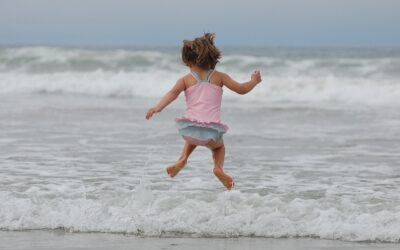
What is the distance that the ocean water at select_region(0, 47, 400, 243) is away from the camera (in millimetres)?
6074

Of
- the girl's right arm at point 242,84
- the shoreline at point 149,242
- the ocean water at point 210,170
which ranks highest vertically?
the girl's right arm at point 242,84

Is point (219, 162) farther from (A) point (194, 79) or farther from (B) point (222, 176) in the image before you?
(A) point (194, 79)

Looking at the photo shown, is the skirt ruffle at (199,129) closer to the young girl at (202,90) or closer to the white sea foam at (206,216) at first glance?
the young girl at (202,90)

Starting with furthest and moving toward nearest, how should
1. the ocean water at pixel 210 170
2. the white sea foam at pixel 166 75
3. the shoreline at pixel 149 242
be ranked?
the white sea foam at pixel 166 75, the ocean water at pixel 210 170, the shoreline at pixel 149 242

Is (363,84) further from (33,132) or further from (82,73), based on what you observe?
(33,132)

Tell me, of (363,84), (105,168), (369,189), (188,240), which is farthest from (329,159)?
(363,84)

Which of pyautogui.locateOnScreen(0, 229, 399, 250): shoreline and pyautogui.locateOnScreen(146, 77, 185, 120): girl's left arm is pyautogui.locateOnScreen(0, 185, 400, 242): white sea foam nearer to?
pyautogui.locateOnScreen(0, 229, 399, 250): shoreline

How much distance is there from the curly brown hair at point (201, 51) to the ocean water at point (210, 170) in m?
1.18

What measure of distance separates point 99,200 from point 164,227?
1034 mm

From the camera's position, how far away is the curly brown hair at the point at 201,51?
5.70 metres

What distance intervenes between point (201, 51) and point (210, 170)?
3105 mm

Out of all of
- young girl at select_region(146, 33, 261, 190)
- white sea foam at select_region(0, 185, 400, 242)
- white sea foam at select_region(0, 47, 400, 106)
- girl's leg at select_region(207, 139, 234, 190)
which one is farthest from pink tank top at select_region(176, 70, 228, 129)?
white sea foam at select_region(0, 47, 400, 106)

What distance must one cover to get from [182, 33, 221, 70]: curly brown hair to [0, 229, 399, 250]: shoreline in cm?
124

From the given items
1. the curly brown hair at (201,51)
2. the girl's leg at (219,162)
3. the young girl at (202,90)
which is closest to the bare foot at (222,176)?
the girl's leg at (219,162)
